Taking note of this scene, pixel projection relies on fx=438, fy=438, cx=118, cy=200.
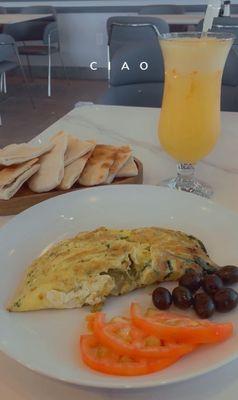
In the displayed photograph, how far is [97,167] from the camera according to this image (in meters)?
0.88

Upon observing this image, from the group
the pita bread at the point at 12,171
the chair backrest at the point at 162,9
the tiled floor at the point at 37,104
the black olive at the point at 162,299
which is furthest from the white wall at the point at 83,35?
the black olive at the point at 162,299

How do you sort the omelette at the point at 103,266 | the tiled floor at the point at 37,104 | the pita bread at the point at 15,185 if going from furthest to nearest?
the tiled floor at the point at 37,104 → the pita bread at the point at 15,185 → the omelette at the point at 103,266

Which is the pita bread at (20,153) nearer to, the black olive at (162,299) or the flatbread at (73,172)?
the flatbread at (73,172)

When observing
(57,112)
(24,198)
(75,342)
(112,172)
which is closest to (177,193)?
(112,172)

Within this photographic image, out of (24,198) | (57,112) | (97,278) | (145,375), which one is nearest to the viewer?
(145,375)

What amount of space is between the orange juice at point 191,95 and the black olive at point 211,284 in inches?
15.5

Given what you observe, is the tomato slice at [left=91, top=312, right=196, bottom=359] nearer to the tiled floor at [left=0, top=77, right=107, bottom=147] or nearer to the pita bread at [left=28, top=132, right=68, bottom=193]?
the pita bread at [left=28, top=132, right=68, bottom=193]

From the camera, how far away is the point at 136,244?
61 centimetres

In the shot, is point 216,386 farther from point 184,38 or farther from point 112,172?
point 184,38

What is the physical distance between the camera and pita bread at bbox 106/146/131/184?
875mm

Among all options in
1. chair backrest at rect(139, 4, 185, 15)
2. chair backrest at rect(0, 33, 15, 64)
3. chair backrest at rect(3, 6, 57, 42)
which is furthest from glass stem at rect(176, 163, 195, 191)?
chair backrest at rect(3, 6, 57, 42)

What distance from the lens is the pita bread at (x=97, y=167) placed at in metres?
0.86

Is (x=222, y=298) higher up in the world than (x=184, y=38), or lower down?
lower down

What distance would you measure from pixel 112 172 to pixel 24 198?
0.60 ft
